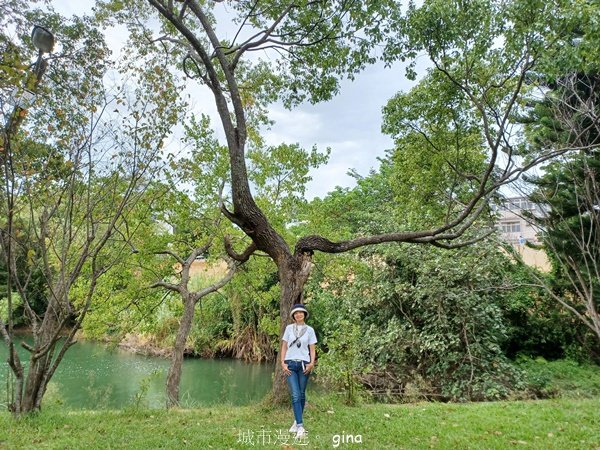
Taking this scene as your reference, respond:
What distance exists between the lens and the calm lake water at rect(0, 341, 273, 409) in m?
9.38

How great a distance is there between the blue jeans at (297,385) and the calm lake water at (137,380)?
4979 millimetres

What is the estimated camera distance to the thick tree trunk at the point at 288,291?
4809 millimetres

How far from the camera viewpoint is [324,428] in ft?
13.5

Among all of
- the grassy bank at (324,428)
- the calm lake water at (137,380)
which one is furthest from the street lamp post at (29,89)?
the calm lake water at (137,380)

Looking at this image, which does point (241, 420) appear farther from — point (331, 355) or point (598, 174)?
point (598, 174)

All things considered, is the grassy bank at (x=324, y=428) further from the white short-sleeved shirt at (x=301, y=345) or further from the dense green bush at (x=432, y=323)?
the dense green bush at (x=432, y=323)

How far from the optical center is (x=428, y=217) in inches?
349

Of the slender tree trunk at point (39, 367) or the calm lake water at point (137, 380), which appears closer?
the slender tree trunk at point (39, 367)

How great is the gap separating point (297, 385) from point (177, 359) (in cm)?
399

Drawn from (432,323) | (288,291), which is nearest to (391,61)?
(288,291)

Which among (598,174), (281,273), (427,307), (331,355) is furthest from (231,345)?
(598,174)

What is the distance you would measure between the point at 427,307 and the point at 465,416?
3652 millimetres

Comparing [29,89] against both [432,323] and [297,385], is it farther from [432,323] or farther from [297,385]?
[432,323]

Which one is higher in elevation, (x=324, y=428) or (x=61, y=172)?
(x=61, y=172)
